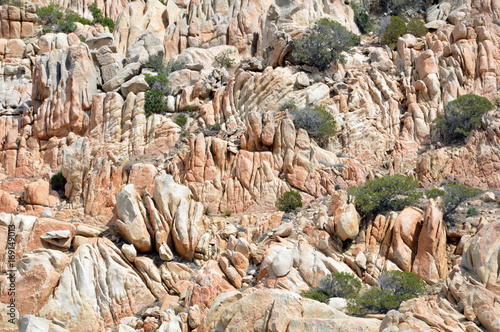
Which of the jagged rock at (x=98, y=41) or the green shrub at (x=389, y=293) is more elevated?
the jagged rock at (x=98, y=41)

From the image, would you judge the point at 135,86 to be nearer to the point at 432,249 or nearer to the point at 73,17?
the point at 73,17

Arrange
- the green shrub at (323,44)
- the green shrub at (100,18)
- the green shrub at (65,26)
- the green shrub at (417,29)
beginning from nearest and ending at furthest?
the green shrub at (323,44) → the green shrub at (417,29) → the green shrub at (65,26) → the green shrub at (100,18)

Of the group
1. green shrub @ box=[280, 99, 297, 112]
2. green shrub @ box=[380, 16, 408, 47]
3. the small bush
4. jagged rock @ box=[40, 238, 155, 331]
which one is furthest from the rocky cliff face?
green shrub @ box=[380, 16, 408, 47]

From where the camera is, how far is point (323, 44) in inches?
1730

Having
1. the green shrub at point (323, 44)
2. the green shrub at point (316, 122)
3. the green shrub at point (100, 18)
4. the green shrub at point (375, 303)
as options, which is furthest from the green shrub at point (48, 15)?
the green shrub at point (375, 303)

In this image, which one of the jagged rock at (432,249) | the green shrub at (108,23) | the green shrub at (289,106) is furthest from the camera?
the green shrub at (108,23)

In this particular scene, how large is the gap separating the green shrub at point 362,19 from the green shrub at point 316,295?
35.1 metres

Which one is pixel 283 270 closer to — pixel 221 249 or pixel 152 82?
pixel 221 249

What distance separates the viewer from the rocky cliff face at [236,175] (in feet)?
83.7

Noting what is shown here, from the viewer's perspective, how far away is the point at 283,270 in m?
26.0

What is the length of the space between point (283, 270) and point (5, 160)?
2652 centimetres

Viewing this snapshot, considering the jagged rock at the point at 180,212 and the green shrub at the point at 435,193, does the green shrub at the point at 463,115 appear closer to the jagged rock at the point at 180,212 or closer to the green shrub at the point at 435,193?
the green shrub at the point at 435,193

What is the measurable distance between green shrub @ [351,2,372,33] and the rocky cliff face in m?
1.05

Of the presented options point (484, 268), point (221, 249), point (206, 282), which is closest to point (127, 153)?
point (221, 249)
